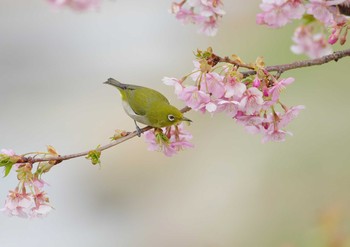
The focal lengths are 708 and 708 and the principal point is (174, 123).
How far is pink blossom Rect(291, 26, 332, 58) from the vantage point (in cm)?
180

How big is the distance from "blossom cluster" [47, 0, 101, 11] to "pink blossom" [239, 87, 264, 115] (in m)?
0.42

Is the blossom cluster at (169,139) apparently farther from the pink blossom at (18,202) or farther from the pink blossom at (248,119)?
the pink blossom at (18,202)

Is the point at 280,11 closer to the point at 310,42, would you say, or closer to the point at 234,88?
the point at 234,88

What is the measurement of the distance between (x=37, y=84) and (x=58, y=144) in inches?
46.3

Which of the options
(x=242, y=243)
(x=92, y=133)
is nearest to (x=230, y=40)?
(x=92, y=133)

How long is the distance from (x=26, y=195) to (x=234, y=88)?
514 mm

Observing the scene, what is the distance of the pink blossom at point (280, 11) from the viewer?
144 centimetres

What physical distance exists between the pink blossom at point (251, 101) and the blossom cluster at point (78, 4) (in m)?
0.42

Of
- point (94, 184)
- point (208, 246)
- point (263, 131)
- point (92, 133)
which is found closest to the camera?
point (263, 131)

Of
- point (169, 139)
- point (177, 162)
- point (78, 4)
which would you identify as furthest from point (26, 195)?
point (177, 162)

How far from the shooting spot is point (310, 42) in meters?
1.83

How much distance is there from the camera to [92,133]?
581 centimetres

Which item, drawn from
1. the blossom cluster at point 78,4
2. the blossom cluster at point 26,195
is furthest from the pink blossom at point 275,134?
the blossom cluster at point 78,4

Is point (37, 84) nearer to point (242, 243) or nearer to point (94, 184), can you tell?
point (94, 184)
